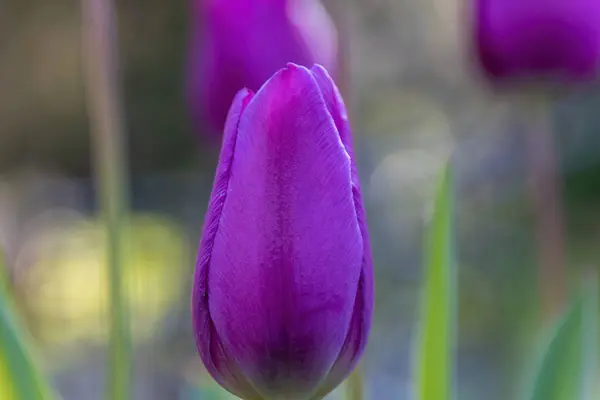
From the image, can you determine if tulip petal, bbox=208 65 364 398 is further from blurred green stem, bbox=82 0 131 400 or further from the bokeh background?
the bokeh background

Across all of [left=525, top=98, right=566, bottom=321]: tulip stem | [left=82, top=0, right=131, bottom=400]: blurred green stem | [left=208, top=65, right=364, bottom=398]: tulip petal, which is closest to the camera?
[left=208, top=65, right=364, bottom=398]: tulip petal

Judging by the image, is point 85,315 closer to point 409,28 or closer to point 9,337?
point 409,28

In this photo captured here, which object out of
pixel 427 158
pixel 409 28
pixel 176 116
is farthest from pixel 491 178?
pixel 176 116

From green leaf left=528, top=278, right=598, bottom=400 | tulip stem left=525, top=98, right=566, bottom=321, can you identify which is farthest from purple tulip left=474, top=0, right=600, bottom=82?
green leaf left=528, top=278, right=598, bottom=400

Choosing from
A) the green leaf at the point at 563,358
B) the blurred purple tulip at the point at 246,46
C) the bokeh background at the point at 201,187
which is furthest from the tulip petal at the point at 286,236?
the bokeh background at the point at 201,187

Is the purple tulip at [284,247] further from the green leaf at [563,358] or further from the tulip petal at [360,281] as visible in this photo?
the green leaf at [563,358]

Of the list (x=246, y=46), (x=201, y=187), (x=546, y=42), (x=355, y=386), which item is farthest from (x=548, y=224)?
(x=201, y=187)
